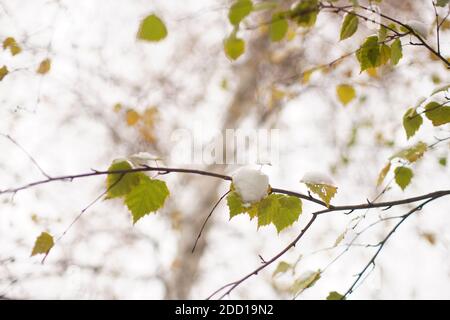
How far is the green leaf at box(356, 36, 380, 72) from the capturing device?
90 centimetres

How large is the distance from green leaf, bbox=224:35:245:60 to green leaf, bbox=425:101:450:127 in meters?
0.48

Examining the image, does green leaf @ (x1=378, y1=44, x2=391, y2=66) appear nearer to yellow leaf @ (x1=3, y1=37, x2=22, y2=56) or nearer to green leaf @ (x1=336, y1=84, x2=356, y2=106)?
green leaf @ (x1=336, y1=84, x2=356, y2=106)

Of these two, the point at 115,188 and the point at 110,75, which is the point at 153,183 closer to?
the point at 115,188

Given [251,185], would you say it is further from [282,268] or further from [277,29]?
[282,268]

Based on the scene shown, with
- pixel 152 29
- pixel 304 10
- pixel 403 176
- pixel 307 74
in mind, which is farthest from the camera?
pixel 307 74

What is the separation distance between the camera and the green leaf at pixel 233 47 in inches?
31.7

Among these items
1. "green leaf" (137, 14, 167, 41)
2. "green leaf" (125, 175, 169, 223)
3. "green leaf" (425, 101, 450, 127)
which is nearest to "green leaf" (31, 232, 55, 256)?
"green leaf" (125, 175, 169, 223)

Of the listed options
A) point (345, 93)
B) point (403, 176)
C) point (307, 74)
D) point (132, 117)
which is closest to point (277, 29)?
point (403, 176)

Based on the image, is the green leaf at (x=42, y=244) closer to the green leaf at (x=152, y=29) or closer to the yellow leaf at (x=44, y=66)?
the green leaf at (x=152, y=29)

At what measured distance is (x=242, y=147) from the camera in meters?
4.79

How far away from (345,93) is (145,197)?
1.58 metres

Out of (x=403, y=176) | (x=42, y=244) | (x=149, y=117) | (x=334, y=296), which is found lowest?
(x=334, y=296)

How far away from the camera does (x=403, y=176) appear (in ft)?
3.71
